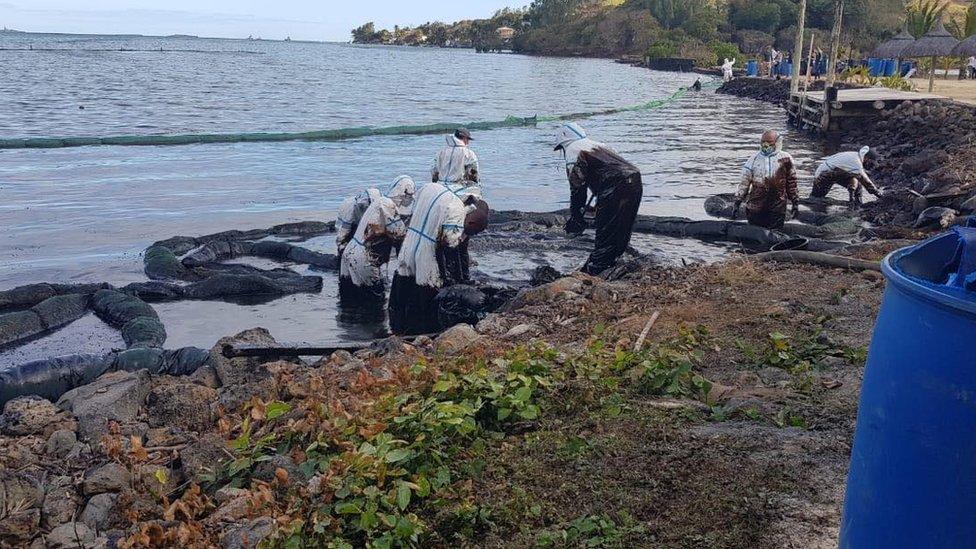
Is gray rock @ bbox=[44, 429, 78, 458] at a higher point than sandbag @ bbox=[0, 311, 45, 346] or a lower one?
higher

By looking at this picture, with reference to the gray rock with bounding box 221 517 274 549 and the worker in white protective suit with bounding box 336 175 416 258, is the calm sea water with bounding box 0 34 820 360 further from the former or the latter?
the gray rock with bounding box 221 517 274 549

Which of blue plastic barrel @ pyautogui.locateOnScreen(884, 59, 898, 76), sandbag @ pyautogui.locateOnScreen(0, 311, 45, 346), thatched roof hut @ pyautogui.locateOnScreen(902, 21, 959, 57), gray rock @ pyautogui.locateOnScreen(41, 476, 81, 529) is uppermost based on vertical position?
thatched roof hut @ pyautogui.locateOnScreen(902, 21, 959, 57)

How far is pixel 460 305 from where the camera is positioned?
28.1 ft

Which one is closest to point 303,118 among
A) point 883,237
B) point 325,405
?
point 883,237

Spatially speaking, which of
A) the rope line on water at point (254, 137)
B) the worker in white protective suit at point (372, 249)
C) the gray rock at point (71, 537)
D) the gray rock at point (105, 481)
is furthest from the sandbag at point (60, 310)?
the rope line on water at point (254, 137)

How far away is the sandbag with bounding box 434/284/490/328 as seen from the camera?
27.8 feet

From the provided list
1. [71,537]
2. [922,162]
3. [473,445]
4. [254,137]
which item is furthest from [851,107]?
[71,537]

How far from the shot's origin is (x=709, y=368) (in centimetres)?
511

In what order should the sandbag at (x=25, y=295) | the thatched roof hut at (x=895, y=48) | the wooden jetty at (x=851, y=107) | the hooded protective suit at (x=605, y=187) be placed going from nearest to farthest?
the sandbag at (x=25, y=295) < the hooded protective suit at (x=605, y=187) < the wooden jetty at (x=851, y=107) < the thatched roof hut at (x=895, y=48)

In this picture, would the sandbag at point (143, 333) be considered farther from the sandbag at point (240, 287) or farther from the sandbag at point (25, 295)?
the sandbag at point (25, 295)

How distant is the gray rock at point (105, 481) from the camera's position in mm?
4258

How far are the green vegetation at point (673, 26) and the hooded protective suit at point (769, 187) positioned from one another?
54.4 metres

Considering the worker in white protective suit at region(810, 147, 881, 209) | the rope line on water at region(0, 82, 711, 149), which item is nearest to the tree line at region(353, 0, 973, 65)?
the rope line on water at region(0, 82, 711, 149)

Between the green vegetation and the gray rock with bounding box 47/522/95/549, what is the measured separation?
64.1 meters
